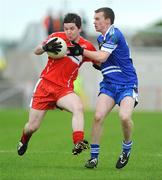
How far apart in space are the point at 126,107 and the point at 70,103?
829mm

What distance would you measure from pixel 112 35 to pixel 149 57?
4056 centimetres

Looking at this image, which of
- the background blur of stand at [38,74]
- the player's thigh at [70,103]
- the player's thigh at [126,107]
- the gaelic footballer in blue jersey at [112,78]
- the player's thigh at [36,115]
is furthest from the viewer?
the background blur of stand at [38,74]

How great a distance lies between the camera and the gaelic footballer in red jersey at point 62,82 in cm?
1288

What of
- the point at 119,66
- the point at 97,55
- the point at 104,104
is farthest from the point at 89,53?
the point at 104,104

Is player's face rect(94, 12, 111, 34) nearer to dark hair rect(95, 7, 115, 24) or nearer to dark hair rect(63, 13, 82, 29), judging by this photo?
dark hair rect(95, 7, 115, 24)

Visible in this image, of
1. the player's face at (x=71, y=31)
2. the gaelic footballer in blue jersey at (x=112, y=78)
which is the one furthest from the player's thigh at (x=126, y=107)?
the player's face at (x=71, y=31)

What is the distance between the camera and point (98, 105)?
1295 cm

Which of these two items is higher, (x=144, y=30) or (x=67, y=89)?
(x=67, y=89)

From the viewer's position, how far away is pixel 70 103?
1297 centimetres

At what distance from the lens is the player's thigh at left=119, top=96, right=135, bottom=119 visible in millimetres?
12688

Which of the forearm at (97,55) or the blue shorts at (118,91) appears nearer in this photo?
the forearm at (97,55)

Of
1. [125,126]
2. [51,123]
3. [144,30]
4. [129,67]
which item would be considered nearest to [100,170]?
[125,126]

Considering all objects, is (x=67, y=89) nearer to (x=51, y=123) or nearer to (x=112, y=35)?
(x=112, y=35)

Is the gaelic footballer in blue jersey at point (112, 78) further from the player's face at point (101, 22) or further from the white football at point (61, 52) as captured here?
the white football at point (61, 52)
